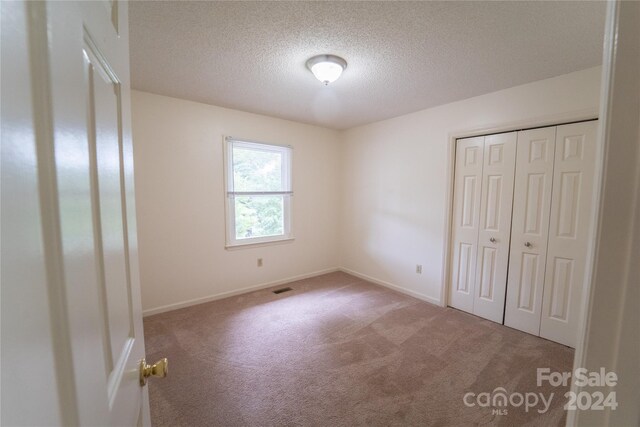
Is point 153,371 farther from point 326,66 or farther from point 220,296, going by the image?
point 220,296

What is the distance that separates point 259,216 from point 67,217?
3378 millimetres

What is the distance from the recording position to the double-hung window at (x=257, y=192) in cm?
339

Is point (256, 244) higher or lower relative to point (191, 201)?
lower

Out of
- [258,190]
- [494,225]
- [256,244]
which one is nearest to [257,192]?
[258,190]

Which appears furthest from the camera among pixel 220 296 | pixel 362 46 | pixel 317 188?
pixel 317 188

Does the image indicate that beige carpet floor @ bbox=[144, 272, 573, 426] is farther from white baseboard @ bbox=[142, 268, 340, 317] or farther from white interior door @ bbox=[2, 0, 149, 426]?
white interior door @ bbox=[2, 0, 149, 426]

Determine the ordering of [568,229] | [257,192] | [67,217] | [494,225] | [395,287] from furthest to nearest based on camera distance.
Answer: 1. [395,287]
2. [257,192]
3. [494,225]
4. [568,229]
5. [67,217]

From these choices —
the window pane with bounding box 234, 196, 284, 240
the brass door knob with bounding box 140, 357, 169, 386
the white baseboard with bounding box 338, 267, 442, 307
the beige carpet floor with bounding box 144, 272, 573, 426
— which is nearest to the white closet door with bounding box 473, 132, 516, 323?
the beige carpet floor with bounding box 144, 272, 573, 426

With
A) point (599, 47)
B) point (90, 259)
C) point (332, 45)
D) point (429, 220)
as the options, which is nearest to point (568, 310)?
point (429, 220)

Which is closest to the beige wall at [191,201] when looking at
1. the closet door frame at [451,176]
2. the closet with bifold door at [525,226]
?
the closet door frame at [451,176]

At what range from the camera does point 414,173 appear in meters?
3.42

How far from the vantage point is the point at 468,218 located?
2.98 metres

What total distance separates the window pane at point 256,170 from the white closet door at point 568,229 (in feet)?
10.4

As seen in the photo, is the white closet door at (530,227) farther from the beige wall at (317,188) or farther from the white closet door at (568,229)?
the beige wall at (317,188)
